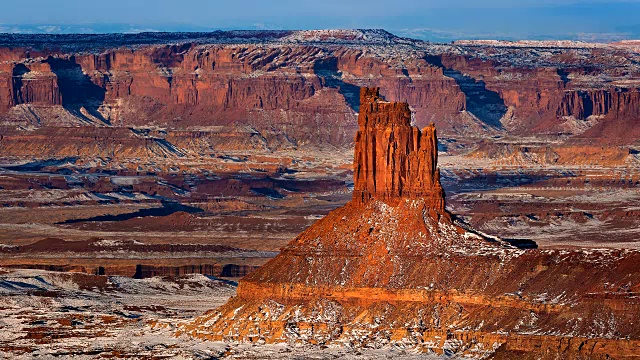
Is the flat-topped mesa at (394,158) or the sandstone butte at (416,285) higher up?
the flat-topped mesa at (394,158)

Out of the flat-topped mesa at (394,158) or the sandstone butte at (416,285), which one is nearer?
the sandstone butte at (416,285)

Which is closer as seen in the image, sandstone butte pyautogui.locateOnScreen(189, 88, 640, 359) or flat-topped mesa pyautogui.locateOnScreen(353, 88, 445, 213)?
sandstone butte pyautogui.locateOnScreen(189, 88, 640, 359)

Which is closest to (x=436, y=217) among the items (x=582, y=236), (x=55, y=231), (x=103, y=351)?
(x=103, y=351)

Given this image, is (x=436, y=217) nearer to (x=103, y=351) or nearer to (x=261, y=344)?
(x=261, y=344)

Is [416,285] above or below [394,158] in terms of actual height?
below
